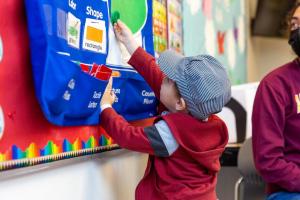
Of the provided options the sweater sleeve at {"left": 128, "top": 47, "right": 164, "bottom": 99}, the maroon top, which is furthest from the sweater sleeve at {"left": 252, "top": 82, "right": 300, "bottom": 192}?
the sweater sleeve at {"left": 128, "top": 47, "right": 164, "bottom": 99}

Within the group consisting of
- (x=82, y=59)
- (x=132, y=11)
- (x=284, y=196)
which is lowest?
(x=284, y=196)

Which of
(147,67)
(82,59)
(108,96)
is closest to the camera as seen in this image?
(82,59)

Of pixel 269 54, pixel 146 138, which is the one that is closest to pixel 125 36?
pixel 146 138

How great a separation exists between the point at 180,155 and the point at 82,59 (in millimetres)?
306

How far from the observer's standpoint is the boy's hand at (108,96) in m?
1.07

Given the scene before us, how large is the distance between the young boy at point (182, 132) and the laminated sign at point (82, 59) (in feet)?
0.23

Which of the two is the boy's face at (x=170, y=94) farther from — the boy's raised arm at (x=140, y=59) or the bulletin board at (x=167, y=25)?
the bulletin board at (x=167, y=25)

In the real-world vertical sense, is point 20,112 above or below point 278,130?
above

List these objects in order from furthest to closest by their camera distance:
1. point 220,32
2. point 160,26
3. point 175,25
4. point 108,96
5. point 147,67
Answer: point 220,32 < point 175,25 < point 160,26 < point 147,67 < point 108,96

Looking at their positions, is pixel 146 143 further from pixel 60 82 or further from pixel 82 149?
pixel 60 82

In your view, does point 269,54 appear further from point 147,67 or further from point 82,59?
point 82,59

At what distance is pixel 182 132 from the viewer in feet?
3.30

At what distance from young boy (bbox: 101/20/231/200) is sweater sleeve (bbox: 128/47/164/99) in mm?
106

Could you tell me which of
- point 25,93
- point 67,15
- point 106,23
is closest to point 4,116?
point 25,93
